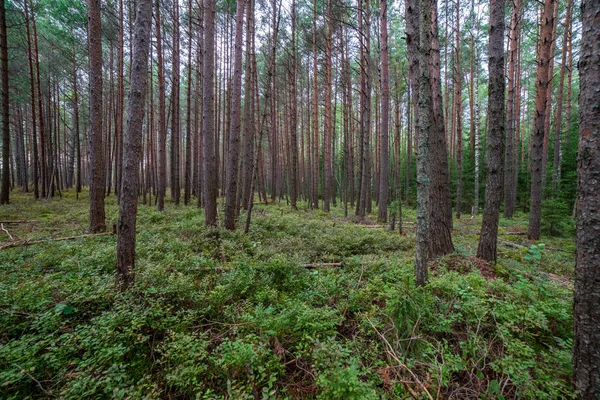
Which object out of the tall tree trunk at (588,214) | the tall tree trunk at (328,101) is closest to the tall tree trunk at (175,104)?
the tall tree trunk at (328,101)

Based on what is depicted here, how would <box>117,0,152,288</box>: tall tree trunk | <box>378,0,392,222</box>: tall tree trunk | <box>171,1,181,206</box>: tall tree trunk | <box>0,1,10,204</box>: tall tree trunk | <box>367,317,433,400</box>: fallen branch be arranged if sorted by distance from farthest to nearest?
<box>171,1,181,206</box>: tall tree trunk
<box>0,1,10,204</box>: tall tree trunk
<box>378,0,392,222</box>: tall tree trunk
<box>117,0,152,288</box>: tall tree trunk
<box>367,317,433,400</box>: fallen branch

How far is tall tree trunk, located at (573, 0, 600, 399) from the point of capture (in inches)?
62.8

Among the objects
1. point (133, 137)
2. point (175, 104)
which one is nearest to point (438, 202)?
point (133, 137)

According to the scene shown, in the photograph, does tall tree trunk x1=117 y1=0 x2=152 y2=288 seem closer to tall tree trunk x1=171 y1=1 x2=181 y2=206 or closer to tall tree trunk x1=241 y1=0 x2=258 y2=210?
tall tree trunk x1=241 y1=0 x2=258 y2=210

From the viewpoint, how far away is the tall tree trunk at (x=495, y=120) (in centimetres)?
452

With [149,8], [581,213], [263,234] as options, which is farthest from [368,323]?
[149,8]

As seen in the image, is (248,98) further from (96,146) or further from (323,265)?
(323,265)

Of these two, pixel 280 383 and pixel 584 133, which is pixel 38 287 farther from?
pixel 584 133

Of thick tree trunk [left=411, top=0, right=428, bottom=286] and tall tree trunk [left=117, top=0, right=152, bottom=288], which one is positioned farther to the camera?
tall tree trunk [left=117, top=0, right=152, bottom=288]

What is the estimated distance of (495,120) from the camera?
447cm

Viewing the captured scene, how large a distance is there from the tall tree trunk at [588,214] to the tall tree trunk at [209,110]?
7363 mm

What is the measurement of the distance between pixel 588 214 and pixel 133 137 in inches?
193

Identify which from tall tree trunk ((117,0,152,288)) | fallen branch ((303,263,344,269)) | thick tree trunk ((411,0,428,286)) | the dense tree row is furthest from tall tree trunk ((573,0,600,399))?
tall tree trunk ((117,0,152,288))

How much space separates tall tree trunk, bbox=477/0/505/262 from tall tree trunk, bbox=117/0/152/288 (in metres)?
5.82
